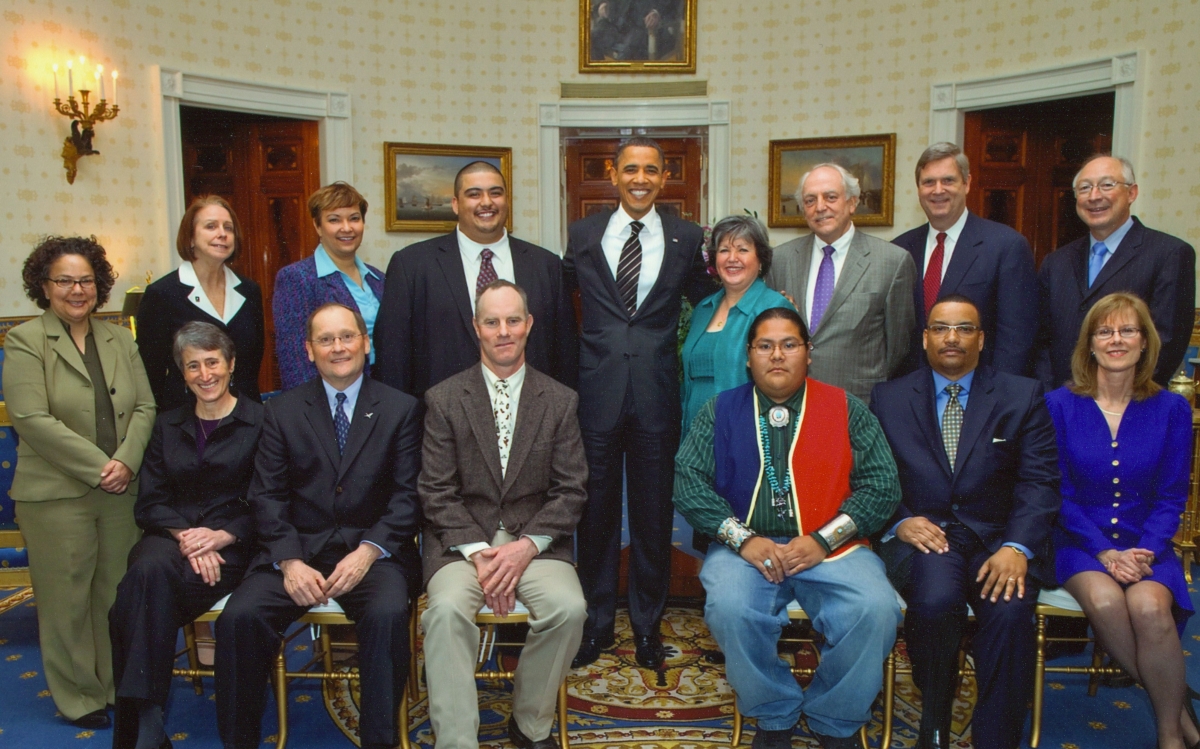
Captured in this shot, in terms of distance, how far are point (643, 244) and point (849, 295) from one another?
887mm

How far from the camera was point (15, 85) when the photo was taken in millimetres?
6070

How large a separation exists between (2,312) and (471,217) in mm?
4289

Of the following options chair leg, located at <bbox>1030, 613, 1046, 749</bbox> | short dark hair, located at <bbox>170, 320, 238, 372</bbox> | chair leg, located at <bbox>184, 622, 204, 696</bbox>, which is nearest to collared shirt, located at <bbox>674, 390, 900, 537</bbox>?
chair leg, located at <bbox>1030, 613, 1046, 749</bbox>

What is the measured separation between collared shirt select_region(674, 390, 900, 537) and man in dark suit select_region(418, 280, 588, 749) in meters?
0.40

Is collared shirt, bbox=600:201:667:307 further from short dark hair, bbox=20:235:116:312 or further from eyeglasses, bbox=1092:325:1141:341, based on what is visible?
short dark hair, bbox=20:235:116:312

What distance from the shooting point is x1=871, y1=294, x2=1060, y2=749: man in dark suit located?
9.68 feet

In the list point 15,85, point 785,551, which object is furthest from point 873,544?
point 15,85

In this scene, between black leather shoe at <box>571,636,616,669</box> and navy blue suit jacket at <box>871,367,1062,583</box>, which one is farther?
black leather shoe at <box>571,636,616,669</box>

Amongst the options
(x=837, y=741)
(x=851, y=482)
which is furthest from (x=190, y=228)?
(x=837, y=741)

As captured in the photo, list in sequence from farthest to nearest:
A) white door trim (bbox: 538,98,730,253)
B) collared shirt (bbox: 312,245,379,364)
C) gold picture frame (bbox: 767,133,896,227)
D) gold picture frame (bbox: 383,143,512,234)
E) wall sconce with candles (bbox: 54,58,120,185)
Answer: white door trim (bbox: 538,98,730,253) → gold picture frame (bbox: 383,143,512,234) → gold picture frame (bbox: 767,133,896,227) → wall sconce with candles (bbox: 54,58,120,185) → collared shirt (bbox: 312,245,379,364)

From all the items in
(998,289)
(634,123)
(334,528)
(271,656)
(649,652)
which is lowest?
(649,652)

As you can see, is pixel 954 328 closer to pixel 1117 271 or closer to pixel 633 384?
pixel 1117 271

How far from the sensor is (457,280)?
147 inches

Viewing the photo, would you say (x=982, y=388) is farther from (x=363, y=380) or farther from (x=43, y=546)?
(x=43, y=546)
